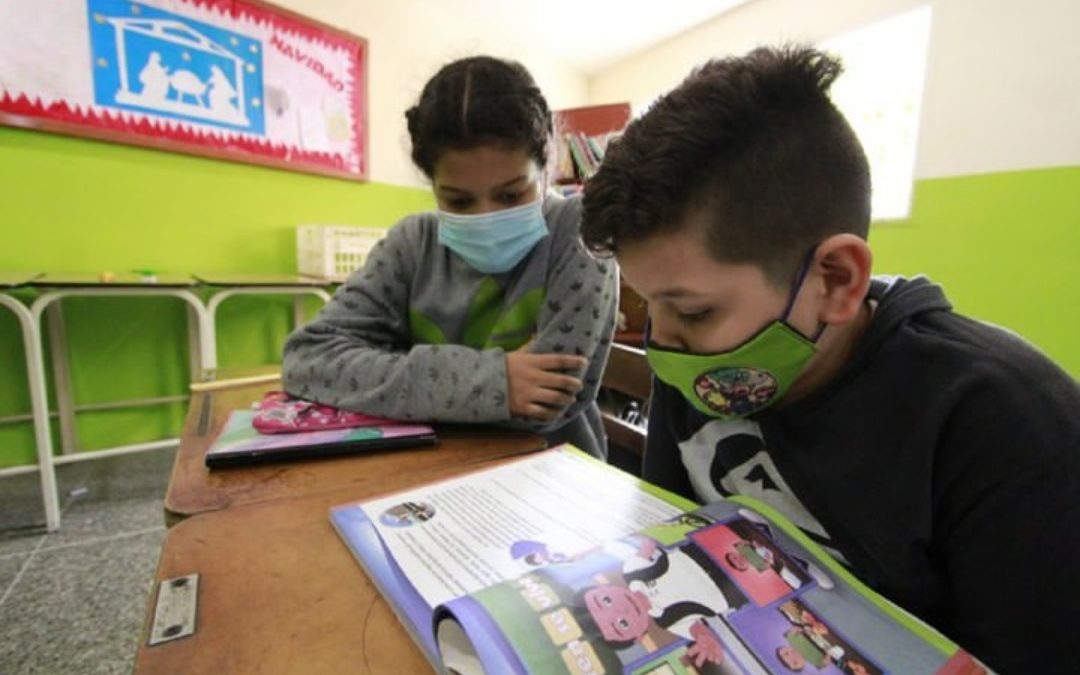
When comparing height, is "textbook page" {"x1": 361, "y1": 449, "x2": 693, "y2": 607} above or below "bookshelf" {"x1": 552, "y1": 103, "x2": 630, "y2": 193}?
below

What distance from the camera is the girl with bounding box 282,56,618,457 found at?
673mm

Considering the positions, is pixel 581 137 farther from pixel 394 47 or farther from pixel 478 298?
pixel 394 47

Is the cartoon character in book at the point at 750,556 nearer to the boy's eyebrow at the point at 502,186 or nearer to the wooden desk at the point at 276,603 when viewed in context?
the wooden desk at the point at 276,603

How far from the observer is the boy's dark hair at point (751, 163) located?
1.48 ft

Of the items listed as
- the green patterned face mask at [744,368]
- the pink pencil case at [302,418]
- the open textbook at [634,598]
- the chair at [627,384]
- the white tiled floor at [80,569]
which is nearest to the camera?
the open textbook at [634,598]

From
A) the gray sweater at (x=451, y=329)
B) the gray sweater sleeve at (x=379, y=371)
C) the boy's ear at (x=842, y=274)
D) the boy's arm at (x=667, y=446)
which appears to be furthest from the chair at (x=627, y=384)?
the boy's ear at (x=842, y=274)

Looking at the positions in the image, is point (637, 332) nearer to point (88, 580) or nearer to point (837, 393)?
point (837, 393)

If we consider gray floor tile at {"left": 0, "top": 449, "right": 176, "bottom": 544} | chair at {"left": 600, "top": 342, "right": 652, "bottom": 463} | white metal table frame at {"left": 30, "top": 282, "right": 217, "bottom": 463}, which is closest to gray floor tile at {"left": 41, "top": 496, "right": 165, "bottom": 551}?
gray floor tile at {"left": 0, "top": 449, "right": 176, "bottom": 544}

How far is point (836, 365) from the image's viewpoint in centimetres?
51

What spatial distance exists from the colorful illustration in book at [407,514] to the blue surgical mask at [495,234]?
0.45 m

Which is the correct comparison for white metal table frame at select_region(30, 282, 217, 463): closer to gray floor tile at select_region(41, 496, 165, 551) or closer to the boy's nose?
gray floor tile at select_region(41, 496, 165, 551)

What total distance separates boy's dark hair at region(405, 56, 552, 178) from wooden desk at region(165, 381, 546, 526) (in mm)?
414

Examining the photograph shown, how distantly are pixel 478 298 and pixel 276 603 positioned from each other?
1.86 feet

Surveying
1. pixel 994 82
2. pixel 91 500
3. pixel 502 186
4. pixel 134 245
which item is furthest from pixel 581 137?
pixel 91 500
